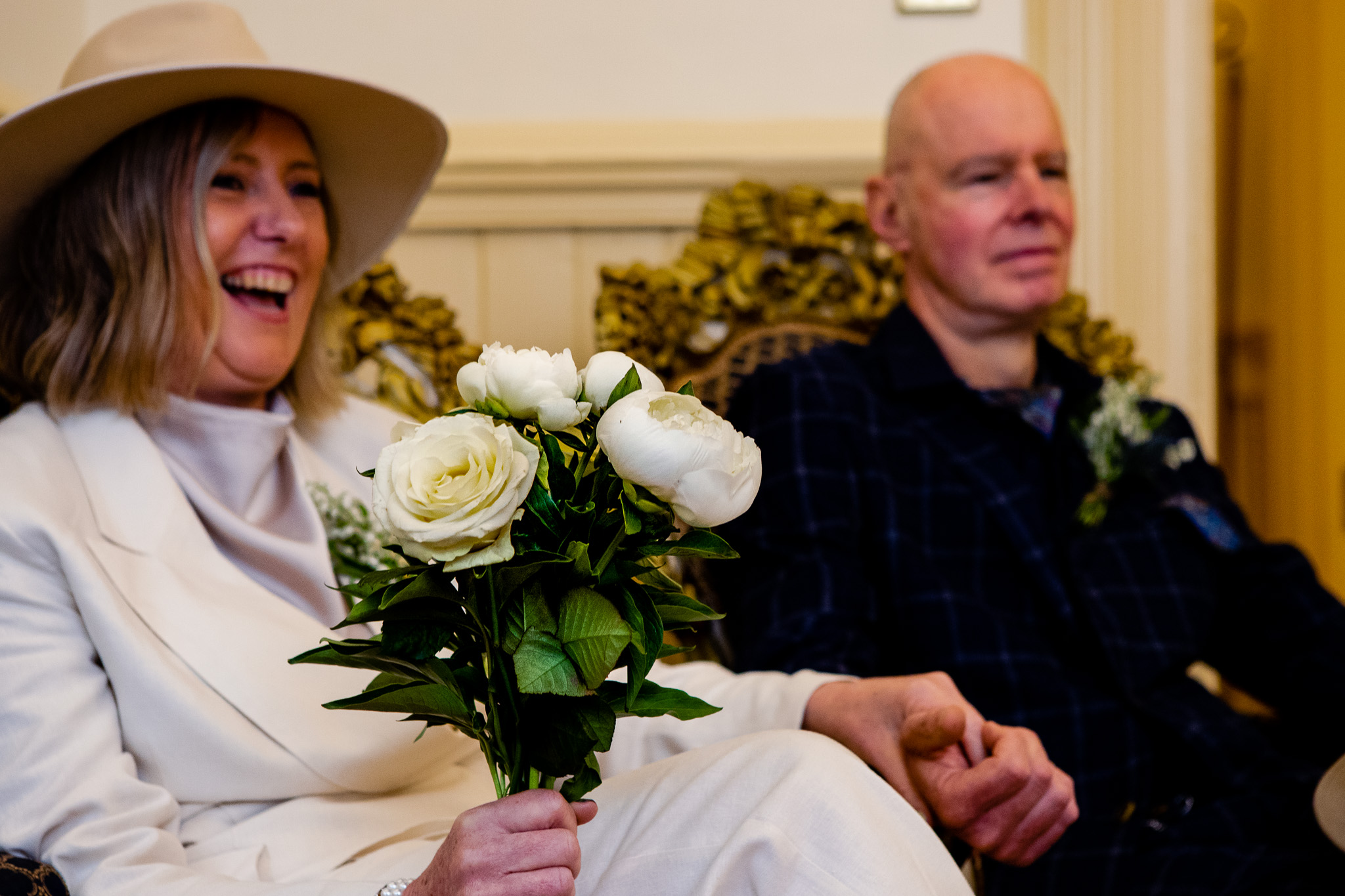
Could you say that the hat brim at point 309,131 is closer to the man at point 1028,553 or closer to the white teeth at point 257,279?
the white teeth at point 257,279

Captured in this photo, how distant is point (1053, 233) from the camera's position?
183 centimetres

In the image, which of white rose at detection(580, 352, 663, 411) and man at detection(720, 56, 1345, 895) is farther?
man at detection(720, 56, 1345, 895)

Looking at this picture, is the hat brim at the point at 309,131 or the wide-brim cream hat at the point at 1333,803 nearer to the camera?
the wide-brim cream hat at the point at 1333,803

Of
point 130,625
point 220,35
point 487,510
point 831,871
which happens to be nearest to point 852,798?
point 831,871

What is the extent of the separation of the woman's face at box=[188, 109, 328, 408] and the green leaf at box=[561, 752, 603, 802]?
0.72 metres

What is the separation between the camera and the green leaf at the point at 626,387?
774 millimetres

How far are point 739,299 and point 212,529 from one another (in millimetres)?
947

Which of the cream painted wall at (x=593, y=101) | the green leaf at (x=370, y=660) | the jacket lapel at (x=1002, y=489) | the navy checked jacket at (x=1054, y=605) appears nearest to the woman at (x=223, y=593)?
the green leaf at (x=370, y=660)

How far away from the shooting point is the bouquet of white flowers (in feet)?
2.35

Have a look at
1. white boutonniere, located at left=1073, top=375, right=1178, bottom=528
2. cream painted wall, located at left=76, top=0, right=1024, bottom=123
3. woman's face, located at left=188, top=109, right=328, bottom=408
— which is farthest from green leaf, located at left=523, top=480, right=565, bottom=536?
cream painted wall, located at left=76, top=0, right=1024, bottom=123

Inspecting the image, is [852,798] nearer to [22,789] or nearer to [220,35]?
[22,789]

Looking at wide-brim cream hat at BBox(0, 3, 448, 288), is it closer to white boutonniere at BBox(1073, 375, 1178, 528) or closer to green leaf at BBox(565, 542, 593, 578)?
green leaf at BBox(565, 542, 593, 578)

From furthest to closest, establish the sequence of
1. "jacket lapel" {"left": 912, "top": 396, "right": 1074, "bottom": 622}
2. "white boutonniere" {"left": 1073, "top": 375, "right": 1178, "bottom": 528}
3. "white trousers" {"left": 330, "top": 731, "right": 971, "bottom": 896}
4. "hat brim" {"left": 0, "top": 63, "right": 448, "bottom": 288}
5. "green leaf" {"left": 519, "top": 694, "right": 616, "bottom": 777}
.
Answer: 1. "white boutonniere" {"left": 1073, "top": 375, "right": 1178, "bottom": 528}
2. "jacket lapel" {"left": 912, "top": 396, "right": 1074, "bottom": 622}
3. "hat brim" {"left": 0, "top": 63, "right": 448, "bottom": 288}
4. "white trousers" {"left": 330, "top": 731, "right": 971, "bottom": 896}
5. "green leaf" {"left": 519, "top": 694, "right": 616, "bottom": 777}

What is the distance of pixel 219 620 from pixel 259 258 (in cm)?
44
